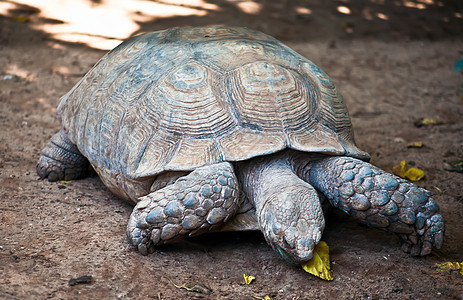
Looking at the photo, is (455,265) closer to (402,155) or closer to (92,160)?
(402,155)

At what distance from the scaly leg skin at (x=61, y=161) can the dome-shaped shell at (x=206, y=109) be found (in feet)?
1.04

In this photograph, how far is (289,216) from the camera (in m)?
2.54

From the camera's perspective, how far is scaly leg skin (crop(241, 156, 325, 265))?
8.22 feet

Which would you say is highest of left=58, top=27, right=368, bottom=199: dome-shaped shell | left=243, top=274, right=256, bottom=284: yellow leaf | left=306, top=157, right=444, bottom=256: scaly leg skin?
left=58, top=27, right=368, bottom=199: dome-shaped shell

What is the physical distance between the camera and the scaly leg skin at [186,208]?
8.84 ft

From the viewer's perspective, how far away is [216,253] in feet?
9.55

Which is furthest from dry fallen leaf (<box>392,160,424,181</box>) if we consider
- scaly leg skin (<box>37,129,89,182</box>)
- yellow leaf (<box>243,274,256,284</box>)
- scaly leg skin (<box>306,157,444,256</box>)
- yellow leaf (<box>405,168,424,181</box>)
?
scaly leg skin (<box>37,129,89,182</box>)

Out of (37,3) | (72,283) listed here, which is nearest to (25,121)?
(72,283)

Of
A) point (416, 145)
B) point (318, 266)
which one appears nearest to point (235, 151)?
point (318, 266)

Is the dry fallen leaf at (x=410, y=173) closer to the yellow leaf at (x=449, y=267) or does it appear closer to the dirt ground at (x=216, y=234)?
the dirt ground at (x=216, y=234)

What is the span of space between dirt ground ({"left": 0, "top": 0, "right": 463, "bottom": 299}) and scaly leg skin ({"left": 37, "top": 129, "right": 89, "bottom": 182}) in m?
0.08

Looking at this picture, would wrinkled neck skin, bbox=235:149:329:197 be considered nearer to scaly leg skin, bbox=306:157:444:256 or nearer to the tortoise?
the tortoise

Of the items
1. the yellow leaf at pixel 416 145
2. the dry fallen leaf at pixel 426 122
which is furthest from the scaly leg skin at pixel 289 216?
the dry fallen leaf at pixel 426 122

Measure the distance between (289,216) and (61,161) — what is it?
6.40 feet
